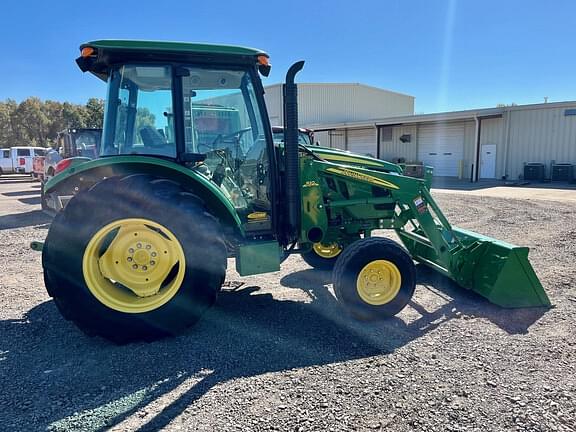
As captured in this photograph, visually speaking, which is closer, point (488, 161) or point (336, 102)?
point (488, 161)

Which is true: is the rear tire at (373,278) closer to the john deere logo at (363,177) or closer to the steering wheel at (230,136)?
the john deere logo at (363,177)

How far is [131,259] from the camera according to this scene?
357 centimetres

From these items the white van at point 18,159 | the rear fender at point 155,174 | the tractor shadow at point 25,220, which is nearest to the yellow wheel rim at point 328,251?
the rear fender at point 155,174

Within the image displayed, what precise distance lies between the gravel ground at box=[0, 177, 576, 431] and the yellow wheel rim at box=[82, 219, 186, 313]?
404mm

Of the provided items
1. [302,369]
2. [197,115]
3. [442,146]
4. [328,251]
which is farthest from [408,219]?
[442,146]

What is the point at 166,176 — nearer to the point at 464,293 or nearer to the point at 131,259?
the point at 131,259

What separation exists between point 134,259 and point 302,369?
5.50 feet

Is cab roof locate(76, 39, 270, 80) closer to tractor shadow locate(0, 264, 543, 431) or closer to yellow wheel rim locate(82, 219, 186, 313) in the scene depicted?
yellow wheel rim locate(82, 219, 186, 313)

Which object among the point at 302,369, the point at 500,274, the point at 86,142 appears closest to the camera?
the point at 302,369

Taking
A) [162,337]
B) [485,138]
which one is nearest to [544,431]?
[162,337]

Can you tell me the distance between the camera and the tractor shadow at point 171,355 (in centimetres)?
276

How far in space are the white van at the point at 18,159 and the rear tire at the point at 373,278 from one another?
96.1 ft

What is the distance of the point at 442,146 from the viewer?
23.6 m

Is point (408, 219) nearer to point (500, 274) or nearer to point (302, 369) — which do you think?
point (500, 274)
